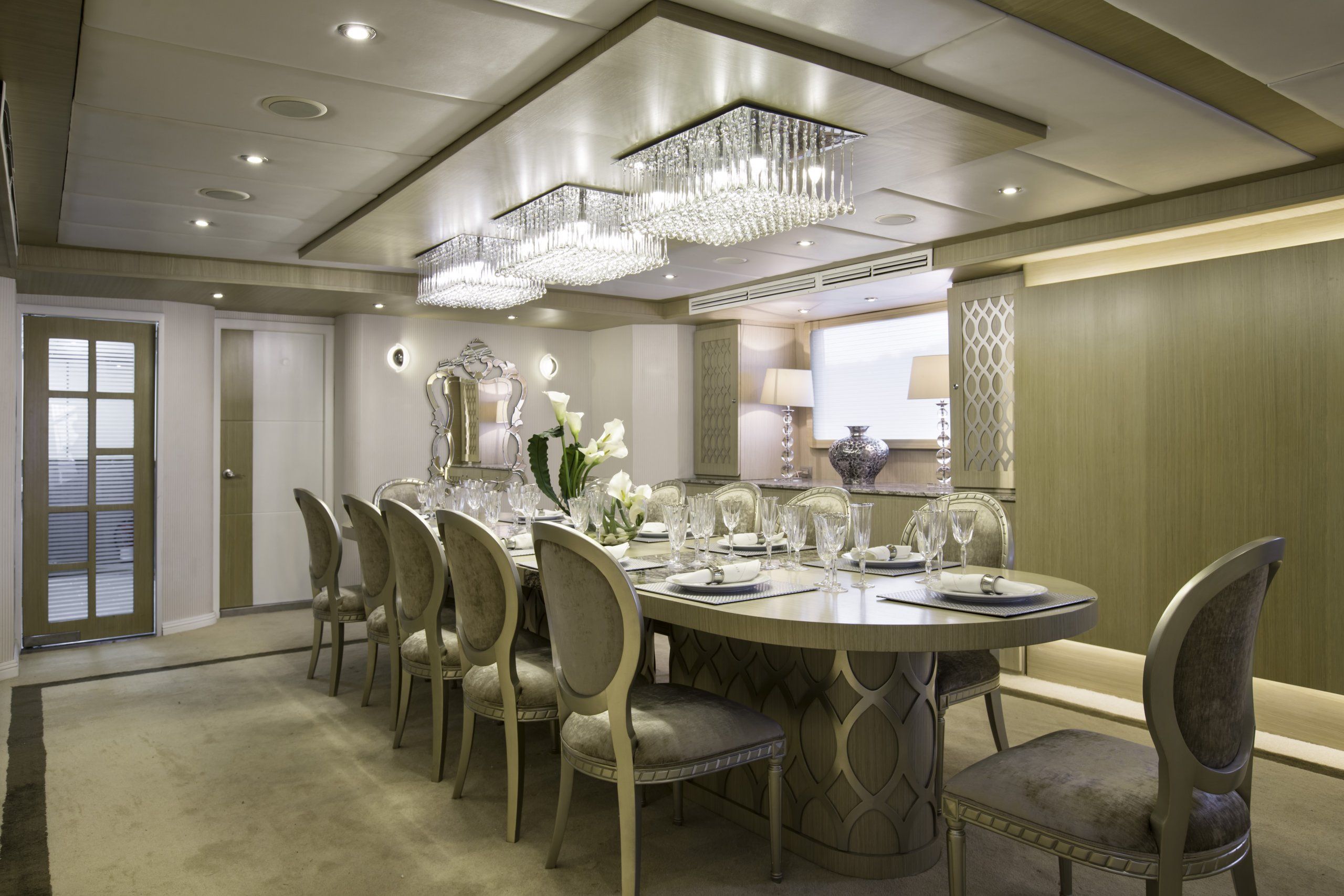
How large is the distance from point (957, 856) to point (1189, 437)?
2850mm

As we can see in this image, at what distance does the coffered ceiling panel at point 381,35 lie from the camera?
2.16 m

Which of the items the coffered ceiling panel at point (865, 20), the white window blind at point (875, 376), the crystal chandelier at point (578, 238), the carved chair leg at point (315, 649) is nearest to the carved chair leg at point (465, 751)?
the carved chair leg at point (315, 649)

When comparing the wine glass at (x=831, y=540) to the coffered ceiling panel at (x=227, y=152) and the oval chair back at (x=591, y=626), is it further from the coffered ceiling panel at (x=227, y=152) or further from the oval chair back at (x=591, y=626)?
the coffered ceiling panel at (x=227, y=152)

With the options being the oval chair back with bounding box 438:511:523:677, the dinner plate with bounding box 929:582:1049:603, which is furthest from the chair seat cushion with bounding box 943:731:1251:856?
the oval chair back with bounding box 438:511:523:677

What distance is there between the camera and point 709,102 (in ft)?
8.70

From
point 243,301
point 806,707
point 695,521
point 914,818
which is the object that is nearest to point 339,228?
point 243,301

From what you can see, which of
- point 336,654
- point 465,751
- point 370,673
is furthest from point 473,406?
point 465,751

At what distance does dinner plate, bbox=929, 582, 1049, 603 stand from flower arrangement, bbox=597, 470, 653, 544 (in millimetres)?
1347

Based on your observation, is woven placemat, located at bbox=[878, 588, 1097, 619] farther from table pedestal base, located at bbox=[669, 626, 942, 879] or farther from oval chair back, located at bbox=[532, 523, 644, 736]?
oval chair back, located at bbox=[532, 523, 644, 736]

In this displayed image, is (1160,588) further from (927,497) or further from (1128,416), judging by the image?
(927,497)

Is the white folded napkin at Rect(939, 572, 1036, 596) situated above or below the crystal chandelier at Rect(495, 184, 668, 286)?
below

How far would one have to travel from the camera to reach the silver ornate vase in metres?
5.68

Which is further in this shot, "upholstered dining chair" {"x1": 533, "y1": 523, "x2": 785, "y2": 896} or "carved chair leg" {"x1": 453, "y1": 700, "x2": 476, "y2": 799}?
"carved chair leg" {"x1": 453, "y1": 700, "x2": 476, "y2": 799}

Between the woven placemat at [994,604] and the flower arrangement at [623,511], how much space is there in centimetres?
125
